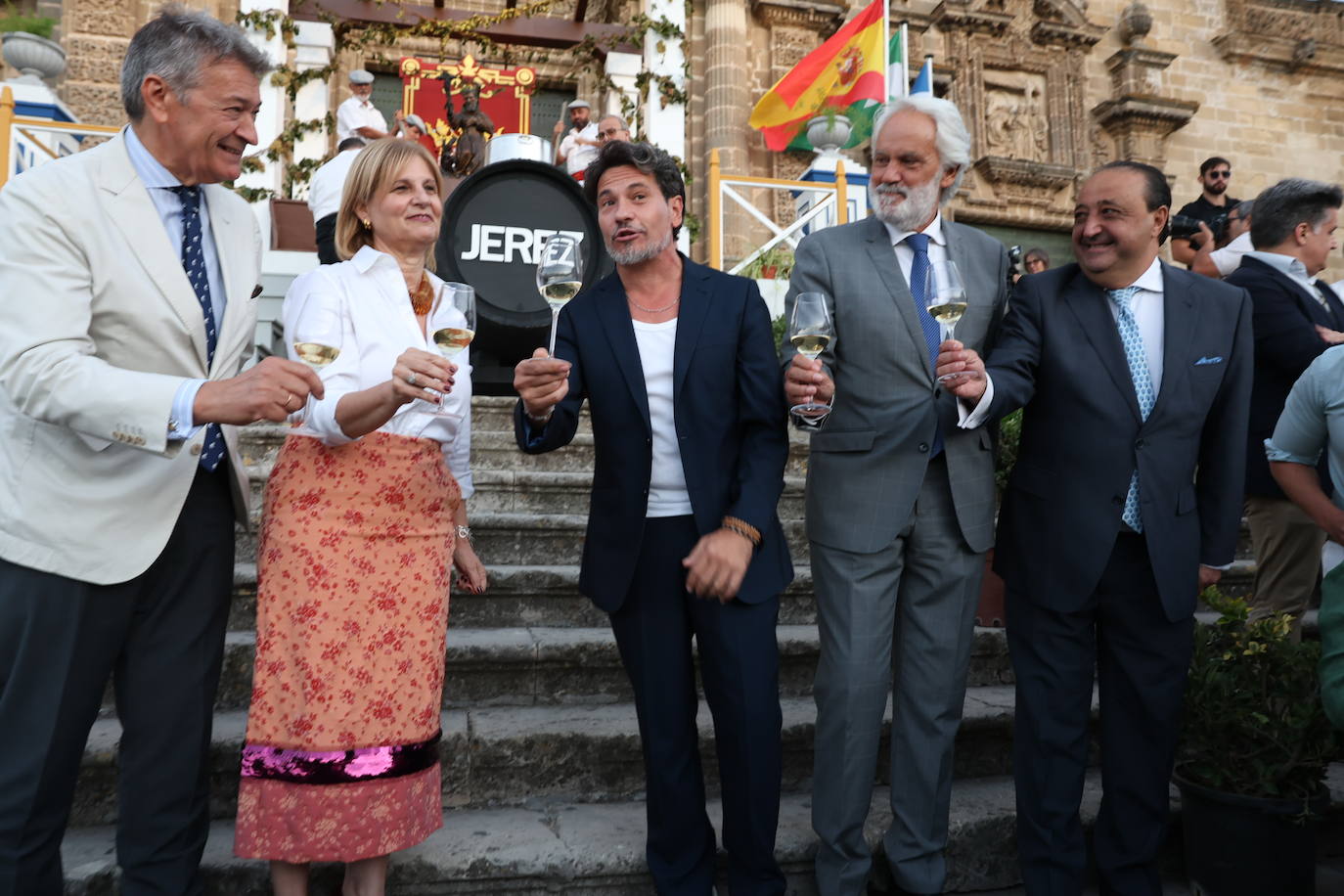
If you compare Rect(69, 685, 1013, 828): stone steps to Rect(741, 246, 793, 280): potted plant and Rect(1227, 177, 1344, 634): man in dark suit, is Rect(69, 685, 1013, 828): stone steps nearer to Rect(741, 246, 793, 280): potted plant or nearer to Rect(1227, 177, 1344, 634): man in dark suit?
Rect(1227, 177, 1344, 634): man in dark suit

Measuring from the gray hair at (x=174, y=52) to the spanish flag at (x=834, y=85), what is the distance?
321 inches

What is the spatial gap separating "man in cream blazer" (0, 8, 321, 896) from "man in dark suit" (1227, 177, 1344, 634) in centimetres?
358

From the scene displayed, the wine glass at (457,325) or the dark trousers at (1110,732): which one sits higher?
the wine glass at (457,325)

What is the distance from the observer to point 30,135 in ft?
23.4

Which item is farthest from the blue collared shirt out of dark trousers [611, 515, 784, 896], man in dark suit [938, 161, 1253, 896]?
man in dark suit [938, 161, 1253, 896]

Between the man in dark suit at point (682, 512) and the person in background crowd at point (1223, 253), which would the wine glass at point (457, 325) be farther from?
the person in background crowd at point (1223, 253)

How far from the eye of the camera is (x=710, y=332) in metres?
2.34

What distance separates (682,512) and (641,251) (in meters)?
0.65

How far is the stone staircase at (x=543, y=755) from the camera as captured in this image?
96.4 inches

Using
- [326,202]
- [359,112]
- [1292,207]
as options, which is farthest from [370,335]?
[359,112]

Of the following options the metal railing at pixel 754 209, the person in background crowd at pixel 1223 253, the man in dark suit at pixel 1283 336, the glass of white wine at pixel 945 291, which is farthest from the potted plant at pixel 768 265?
the glass of white wine at pixel 945 291

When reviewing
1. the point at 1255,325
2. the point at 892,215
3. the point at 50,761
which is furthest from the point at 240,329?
the point at 1255,325

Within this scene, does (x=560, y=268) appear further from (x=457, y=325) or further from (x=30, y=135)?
(x=30, y=135)

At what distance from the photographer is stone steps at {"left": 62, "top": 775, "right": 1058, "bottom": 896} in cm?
235
